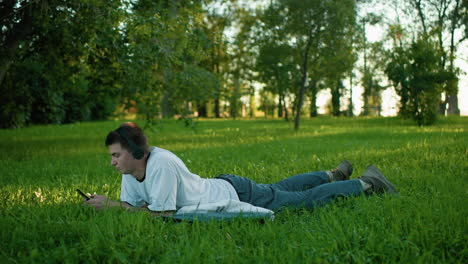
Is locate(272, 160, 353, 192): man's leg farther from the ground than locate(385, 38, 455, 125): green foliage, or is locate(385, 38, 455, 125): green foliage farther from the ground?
locate(385, 38, 455, 125): green foliage

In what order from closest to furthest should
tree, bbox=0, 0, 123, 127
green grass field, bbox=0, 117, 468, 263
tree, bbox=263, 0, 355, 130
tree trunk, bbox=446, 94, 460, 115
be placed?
1. green grass field, bbox=0, 117, 468, 263
2. tree, bbox=0, 0, 123, 127
3. tree, bbox=263, 0, 355, 130
4. tree trunk, bbox=446, 94, 460, 115

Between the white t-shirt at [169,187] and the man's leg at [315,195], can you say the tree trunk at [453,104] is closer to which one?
the man's leg at [315,195]

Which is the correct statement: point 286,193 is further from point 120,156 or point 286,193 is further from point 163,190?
point 120,156

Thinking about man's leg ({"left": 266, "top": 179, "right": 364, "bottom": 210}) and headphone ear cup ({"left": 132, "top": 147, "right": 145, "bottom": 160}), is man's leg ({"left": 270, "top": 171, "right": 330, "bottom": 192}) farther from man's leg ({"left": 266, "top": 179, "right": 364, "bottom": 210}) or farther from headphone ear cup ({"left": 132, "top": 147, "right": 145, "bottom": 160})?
headphone ear cup ({"left": 132, "top": 147, "right": 145, "bottom": 160})

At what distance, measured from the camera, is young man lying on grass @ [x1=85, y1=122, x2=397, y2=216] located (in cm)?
404

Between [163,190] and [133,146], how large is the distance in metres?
0.53

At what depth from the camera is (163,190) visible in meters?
4.02

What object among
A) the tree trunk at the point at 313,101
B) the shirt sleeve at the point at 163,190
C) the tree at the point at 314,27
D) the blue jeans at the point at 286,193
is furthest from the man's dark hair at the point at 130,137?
the tree trunk at the point at 313,101

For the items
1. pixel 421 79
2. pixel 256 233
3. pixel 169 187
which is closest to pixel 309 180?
pixel 256 233

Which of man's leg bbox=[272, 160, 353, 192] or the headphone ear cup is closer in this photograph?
the headphone ear cup

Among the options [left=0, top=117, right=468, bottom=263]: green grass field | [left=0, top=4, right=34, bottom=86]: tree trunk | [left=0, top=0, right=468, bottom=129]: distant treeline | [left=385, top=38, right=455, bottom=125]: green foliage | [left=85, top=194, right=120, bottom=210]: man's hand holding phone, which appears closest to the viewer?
[left=0, top=117, right=468, bottom=263]: green grass field

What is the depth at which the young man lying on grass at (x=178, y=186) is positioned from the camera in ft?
13.3

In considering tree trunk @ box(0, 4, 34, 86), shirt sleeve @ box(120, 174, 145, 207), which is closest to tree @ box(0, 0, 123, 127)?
tree trunk @ box(0, 4, 34, 86)

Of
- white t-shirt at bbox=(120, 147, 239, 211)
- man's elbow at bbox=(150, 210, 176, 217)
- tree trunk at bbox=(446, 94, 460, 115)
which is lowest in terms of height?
man's elbow at bbox=(150, 210, 176, 217)
